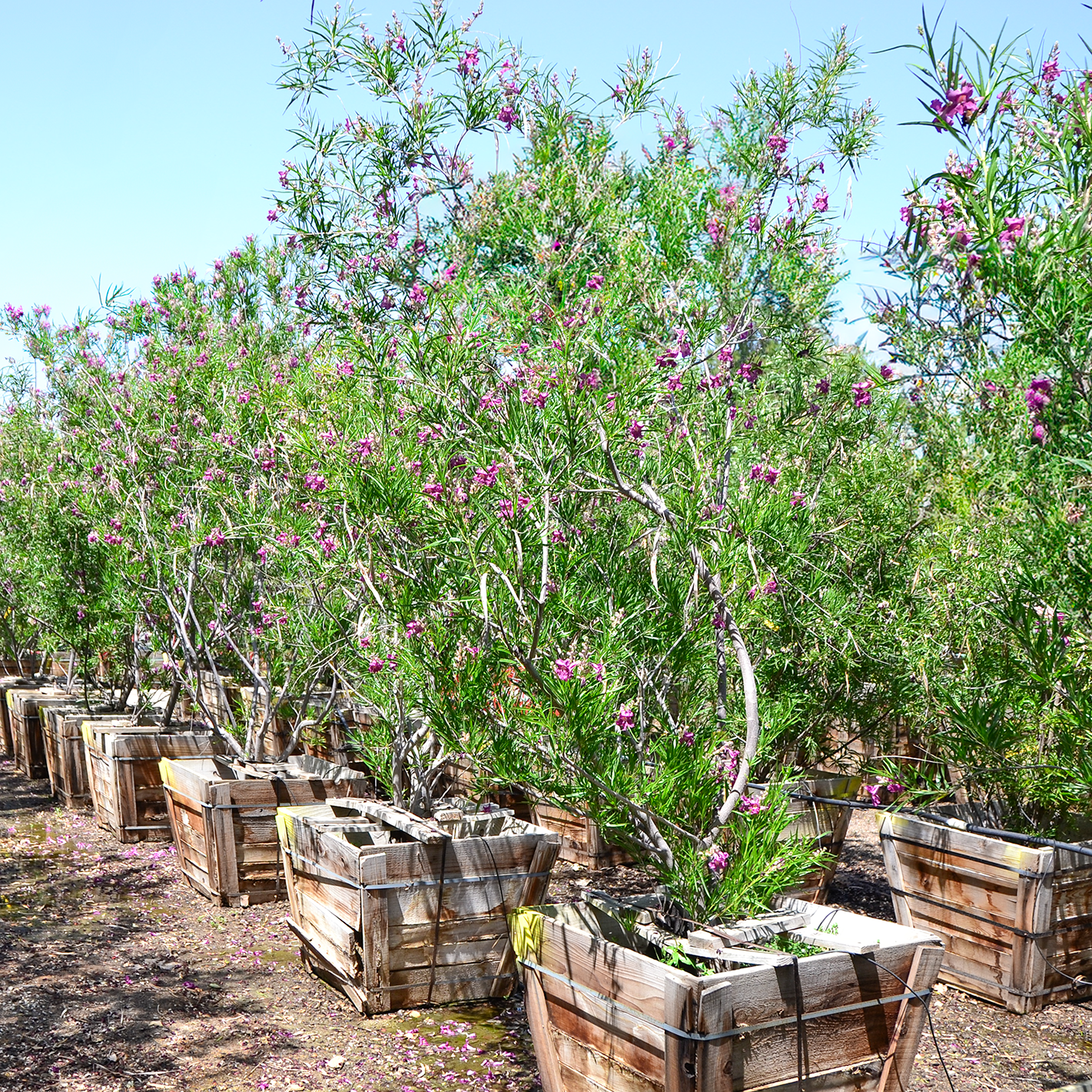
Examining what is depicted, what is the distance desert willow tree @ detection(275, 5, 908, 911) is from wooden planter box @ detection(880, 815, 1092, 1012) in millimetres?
1177

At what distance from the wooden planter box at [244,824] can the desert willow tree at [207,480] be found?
0.68 meters

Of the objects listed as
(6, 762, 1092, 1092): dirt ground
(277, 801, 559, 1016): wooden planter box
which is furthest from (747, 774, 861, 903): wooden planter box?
(277, 801, 559, 1016): wooden planter box

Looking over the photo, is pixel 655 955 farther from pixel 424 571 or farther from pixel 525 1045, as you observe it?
pixel 424 571

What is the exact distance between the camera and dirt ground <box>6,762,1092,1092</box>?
429cm

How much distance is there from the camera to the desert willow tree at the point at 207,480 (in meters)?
6.37

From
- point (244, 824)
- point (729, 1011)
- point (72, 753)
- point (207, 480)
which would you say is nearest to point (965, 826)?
point (729, 1011)

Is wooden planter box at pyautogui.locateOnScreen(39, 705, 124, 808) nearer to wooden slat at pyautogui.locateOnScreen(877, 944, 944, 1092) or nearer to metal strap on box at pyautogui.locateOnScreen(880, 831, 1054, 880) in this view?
metal strap on box at pyautogui.locateOnScreen(880, 831, 1054, 880)

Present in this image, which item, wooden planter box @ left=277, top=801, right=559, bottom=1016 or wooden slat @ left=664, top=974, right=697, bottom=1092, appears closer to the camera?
wooden slat @ left=664, top=974, right=697, bottom=1092

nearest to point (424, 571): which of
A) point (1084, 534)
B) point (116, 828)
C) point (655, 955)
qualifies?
point (655, 955)

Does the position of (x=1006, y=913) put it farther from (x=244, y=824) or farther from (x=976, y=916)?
(x=244, y=824)

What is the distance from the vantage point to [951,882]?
17.8ft

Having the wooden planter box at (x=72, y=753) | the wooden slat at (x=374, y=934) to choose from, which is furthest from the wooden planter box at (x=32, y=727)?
the wooden slat at (x=374, y=934)

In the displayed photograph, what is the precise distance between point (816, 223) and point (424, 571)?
2.30 meters

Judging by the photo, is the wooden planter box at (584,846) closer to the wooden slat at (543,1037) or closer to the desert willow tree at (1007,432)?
the desert willow tree at (1007,432)
